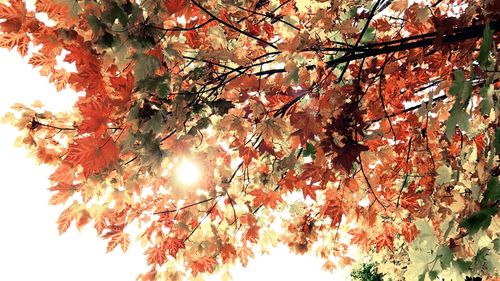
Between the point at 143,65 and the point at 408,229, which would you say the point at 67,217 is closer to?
the point at 143,65

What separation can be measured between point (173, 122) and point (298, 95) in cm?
101

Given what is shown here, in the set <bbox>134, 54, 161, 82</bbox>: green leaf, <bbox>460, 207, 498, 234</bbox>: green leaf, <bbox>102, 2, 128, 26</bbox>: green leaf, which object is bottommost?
<bbox>460, 207, 498, 234</bbox>: green leaf

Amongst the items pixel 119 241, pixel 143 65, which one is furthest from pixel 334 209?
pixel 143 65

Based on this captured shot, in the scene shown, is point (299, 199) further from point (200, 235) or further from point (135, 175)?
point (135, 175)

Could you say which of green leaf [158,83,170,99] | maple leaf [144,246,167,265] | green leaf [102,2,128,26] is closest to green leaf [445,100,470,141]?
green leaf [158,83,170,99]

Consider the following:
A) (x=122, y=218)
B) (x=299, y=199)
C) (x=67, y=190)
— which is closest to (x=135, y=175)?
(x=67, y=190)

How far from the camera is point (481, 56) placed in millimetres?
1689

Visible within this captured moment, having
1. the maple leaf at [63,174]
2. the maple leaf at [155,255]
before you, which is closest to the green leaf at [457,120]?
the maple leaf at [63,174]

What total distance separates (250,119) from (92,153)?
121 centimetres

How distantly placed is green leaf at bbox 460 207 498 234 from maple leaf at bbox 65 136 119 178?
5.54 feet

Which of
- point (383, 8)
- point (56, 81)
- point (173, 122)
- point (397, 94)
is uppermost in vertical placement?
point (383, 8)

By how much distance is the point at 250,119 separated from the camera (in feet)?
9.03

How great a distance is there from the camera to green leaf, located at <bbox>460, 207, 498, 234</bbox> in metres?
1.65

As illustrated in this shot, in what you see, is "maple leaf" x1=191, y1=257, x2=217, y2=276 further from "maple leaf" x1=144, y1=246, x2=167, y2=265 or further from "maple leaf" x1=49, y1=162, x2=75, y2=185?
"maple leaf" x1=49, y1=162, x2=75, y2=185
